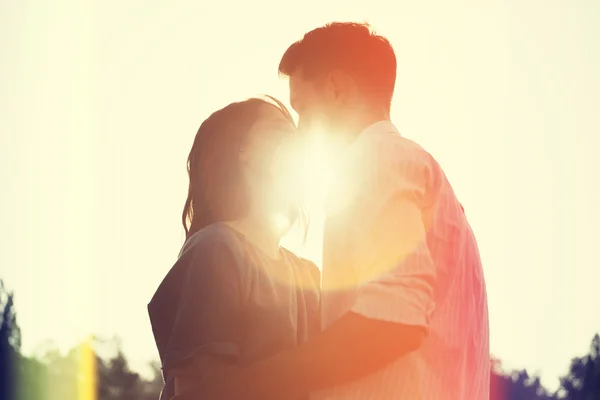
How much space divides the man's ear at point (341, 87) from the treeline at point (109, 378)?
40085mm

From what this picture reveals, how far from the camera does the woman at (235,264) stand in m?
3.77

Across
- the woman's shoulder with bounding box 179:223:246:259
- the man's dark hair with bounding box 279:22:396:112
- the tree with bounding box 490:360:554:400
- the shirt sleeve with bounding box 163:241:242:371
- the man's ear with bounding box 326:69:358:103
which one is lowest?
the tree with bounding box 490:360:554:400

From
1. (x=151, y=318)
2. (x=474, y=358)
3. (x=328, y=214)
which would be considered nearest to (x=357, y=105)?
(x=328, y=214)

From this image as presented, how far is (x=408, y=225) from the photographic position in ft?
9.00

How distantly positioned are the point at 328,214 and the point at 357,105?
0.61m

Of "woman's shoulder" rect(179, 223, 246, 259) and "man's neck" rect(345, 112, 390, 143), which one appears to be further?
"woman's shoulder" rect(179, 223, 246, 259)

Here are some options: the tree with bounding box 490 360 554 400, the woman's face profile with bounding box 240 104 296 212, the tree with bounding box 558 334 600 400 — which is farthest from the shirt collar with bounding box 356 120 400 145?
the tree with bounding box 490 360 554 400

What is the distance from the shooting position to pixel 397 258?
2.72 meters

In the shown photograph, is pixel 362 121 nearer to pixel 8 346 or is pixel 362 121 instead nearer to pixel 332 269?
pixel 332 269

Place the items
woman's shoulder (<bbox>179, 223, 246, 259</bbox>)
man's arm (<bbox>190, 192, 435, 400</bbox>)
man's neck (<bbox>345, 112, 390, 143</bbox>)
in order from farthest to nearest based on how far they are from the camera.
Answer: woman's shoulder (<bbox>179, 223, 246, 259</bbox>), man's neck (<bbox>345, 112, 390, 143</bbox>), man's arm (<bbox>190, 192, 435, 400</bbox>)

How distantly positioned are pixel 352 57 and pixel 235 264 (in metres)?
1.09

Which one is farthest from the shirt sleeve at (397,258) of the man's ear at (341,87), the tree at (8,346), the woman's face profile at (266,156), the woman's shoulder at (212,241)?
the tree at (8,346)

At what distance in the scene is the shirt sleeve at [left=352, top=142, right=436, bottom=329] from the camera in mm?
2641

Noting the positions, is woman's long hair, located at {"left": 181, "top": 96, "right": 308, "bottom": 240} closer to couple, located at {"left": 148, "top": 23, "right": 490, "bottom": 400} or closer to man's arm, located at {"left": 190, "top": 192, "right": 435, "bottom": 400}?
couple, located at {"left": 148, "top": 23, "right": 490, "bottom": 400}
